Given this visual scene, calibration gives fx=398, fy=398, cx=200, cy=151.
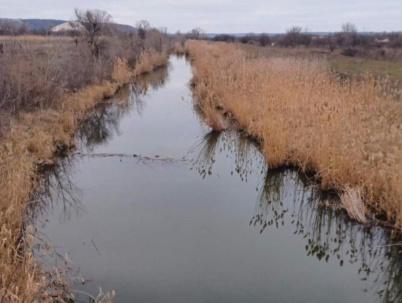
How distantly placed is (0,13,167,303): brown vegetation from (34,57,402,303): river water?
44 cm

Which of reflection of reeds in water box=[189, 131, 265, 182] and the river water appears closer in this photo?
the river water

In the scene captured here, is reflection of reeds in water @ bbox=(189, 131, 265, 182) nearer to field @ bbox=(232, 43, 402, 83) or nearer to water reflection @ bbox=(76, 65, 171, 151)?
water reflection @ bbox=(76, 65, 171, 151)

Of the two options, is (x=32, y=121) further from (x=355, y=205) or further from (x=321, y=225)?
(x=355, y=205)

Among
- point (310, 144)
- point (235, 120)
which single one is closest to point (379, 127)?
point (310, 144)

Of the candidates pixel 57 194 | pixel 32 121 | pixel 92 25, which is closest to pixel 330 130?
pixel 57 194

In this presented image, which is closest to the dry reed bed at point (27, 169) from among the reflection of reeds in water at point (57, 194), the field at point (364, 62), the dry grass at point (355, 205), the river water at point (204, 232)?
the reflection of reeds in water at point (57, 194)

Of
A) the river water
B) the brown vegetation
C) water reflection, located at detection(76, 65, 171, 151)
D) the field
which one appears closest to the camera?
the brown vegetation

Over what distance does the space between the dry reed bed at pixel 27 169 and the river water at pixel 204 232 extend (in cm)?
39

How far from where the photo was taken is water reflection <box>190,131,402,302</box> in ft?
12.6

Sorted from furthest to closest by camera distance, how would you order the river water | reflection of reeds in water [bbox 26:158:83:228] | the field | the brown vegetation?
the field < reflection of reeds in water [bbox 26:158:83:228] < the river water < the brown vegetation

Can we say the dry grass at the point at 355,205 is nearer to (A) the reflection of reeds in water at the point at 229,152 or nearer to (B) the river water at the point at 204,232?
(B) the river water at the point at 204,232

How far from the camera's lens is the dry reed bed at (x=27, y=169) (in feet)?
9.61

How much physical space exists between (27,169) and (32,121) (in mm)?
3428

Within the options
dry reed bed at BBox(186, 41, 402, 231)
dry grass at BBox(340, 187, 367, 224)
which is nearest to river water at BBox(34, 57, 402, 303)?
dry grass at BBox(340, 187, 367, 224)
